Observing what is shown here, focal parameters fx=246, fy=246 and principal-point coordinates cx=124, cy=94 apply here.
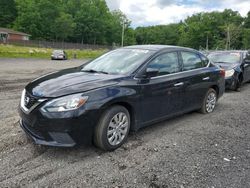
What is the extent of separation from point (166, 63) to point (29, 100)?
2.53 metres

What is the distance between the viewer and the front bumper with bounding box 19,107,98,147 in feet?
10.7

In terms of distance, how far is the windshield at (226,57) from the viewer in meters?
9.66

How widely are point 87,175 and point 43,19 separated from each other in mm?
72222

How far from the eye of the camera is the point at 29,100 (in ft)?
11.6

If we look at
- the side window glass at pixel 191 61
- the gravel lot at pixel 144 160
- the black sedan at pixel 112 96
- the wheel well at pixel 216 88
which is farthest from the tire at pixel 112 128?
the wheel well at pixel 216 88

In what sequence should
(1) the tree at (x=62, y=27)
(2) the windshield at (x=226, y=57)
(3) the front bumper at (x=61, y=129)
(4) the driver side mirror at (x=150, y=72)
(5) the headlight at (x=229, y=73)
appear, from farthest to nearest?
(1) the tree at (x=62, y=27)
(2) the windshield at (x=226, y=57)
(5) the headlight at (x=229, y=73)
(4) the driver side mirror at (x=150, y=72)
(3) the front bumper at (x=61, y=129)

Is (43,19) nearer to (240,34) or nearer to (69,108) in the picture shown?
(240,34)

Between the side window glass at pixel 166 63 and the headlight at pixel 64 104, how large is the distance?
1.53 m

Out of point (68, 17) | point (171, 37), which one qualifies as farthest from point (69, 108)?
point (171, 37)

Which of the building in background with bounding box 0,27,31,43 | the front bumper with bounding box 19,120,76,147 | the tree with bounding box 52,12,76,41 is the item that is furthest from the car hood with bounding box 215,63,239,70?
the tree with bounding box 52,12,76,41

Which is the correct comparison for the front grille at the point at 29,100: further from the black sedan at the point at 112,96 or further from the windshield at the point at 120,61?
the windshield at the point at 120,61

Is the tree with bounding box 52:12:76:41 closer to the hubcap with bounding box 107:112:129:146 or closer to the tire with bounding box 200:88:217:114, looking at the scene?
the tire with bounding box 200:88:217:114

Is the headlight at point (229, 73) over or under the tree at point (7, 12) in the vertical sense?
under

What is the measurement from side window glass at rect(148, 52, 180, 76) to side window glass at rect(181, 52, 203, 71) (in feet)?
0.92
